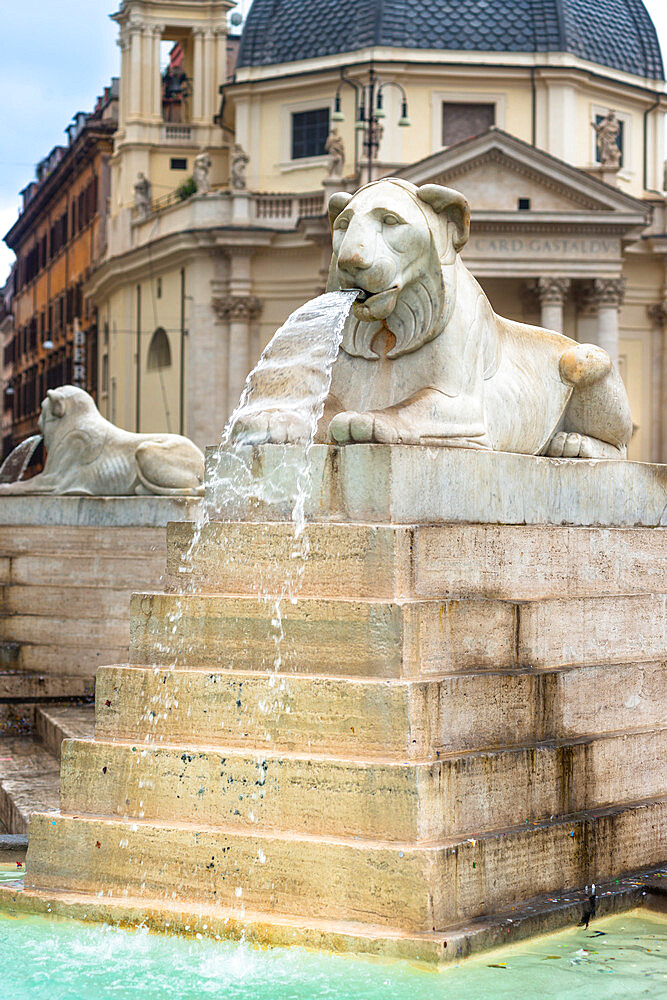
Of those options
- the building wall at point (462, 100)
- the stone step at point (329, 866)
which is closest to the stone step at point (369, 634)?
the stone step at point (329, 866)

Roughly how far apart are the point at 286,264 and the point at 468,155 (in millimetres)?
7621

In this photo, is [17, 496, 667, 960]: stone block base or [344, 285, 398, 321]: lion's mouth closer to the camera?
[17, 496, 667, 960]: stone block base

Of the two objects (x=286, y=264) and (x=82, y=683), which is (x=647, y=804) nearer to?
(x=82, y=683)

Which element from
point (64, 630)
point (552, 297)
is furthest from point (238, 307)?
point (64, 630)

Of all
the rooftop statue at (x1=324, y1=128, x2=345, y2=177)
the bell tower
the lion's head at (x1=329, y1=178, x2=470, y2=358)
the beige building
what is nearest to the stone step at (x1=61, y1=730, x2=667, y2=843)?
the lion's head at (x1=329, y1=178, x2=470, y2=358)

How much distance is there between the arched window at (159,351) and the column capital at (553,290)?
40.3 feet

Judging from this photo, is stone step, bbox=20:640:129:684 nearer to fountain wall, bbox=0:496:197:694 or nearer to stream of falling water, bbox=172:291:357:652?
fountain wall, bbox=0:496:197:694

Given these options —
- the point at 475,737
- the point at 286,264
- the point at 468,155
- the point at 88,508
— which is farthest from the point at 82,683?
the point at 286,264

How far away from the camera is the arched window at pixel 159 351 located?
4800 cm

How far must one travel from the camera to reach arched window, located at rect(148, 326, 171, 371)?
4800cm

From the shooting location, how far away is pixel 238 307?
45.1m

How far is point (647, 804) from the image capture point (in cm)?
639

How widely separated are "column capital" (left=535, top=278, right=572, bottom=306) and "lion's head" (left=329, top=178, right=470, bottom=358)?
34.7 metres

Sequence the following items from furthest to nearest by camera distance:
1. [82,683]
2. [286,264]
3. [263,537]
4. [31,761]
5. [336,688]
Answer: [286,264]
[82,683]
[31,761]
[263,537]
[336,688]
